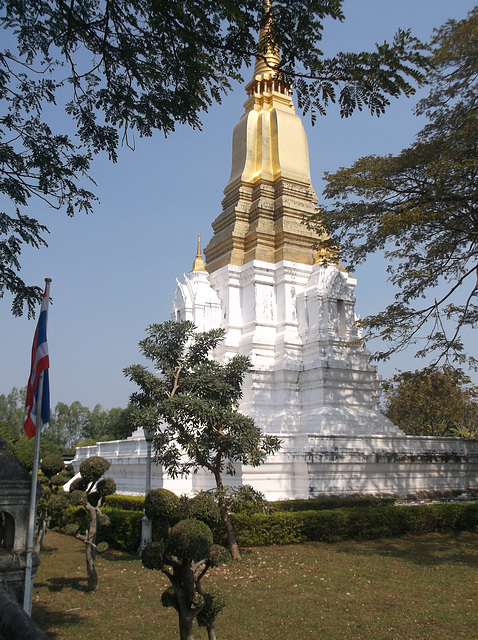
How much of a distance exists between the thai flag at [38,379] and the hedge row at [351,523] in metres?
6.08

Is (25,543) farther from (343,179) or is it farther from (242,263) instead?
(242,263)

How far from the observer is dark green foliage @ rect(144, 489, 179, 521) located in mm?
5398

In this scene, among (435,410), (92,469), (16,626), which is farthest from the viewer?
(435,410)

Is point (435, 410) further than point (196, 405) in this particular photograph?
Yes

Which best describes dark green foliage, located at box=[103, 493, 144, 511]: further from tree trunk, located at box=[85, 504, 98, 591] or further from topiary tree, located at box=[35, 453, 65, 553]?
tree trunk, located at box=[85, 504, 98, 591]

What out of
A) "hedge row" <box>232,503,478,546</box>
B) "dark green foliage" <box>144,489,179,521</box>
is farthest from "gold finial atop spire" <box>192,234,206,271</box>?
"dark green foliage" <box>144,489,179,521</box>

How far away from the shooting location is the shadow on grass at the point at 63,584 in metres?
8.83

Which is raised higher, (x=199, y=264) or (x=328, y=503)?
(x=199, y=264)

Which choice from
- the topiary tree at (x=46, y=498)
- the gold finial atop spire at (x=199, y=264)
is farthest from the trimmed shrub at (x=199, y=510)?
the gold finial atop spire at (x=199, y=264)

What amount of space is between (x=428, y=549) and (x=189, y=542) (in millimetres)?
8316

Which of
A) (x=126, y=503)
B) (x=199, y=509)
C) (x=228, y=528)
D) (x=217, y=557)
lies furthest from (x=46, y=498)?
(x=217, y=557)

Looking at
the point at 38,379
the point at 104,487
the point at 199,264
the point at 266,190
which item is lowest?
the point at 104,487

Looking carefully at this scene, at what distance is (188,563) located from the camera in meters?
4.97

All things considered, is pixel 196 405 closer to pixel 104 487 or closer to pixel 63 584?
pixel 104 487
